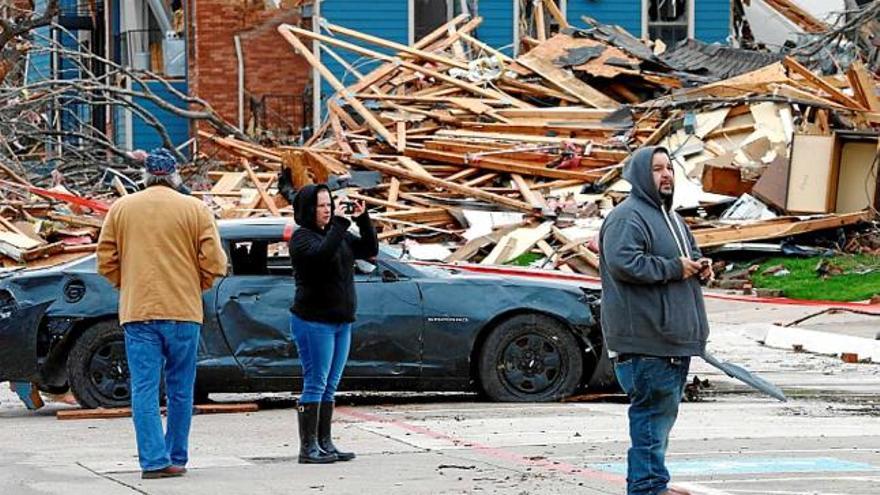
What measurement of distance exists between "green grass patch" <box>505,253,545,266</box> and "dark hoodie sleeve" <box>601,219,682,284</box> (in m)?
15.3

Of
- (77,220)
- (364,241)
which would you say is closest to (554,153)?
(77,220)

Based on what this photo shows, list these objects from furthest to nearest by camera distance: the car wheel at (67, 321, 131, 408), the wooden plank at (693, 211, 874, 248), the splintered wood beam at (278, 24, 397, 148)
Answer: the splintered wood beam at (278, 24, 397, 148)
the wooden plank at (693, 211, 874, 248)
the car wheel at (67, 321, 131, 408)

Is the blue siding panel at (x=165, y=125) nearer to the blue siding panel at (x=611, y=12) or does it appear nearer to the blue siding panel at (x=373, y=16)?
the blue siding panel at (x=373, y=16)

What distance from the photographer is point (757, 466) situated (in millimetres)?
10570

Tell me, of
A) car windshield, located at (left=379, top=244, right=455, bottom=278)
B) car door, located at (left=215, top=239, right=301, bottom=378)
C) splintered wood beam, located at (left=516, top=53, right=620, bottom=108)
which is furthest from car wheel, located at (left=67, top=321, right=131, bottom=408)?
splintered wood beam, located at (left=516, top=53, right=620, bottom=108)

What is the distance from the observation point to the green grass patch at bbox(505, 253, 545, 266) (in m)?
24.0

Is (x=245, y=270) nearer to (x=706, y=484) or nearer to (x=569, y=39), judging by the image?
(x=706, y=484)

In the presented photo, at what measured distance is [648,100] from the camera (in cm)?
3044

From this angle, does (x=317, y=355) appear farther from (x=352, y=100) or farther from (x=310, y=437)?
(x=352, y=100)

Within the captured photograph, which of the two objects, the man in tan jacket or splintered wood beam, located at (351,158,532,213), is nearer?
the man in tan jacket

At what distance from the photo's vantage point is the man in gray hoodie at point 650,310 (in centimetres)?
848

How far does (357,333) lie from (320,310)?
324 cm

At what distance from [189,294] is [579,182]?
17058 millimetres

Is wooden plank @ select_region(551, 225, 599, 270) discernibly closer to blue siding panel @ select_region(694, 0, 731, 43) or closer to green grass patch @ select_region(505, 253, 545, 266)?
green grass patch @ select_region(505, 253, 545, 266)
